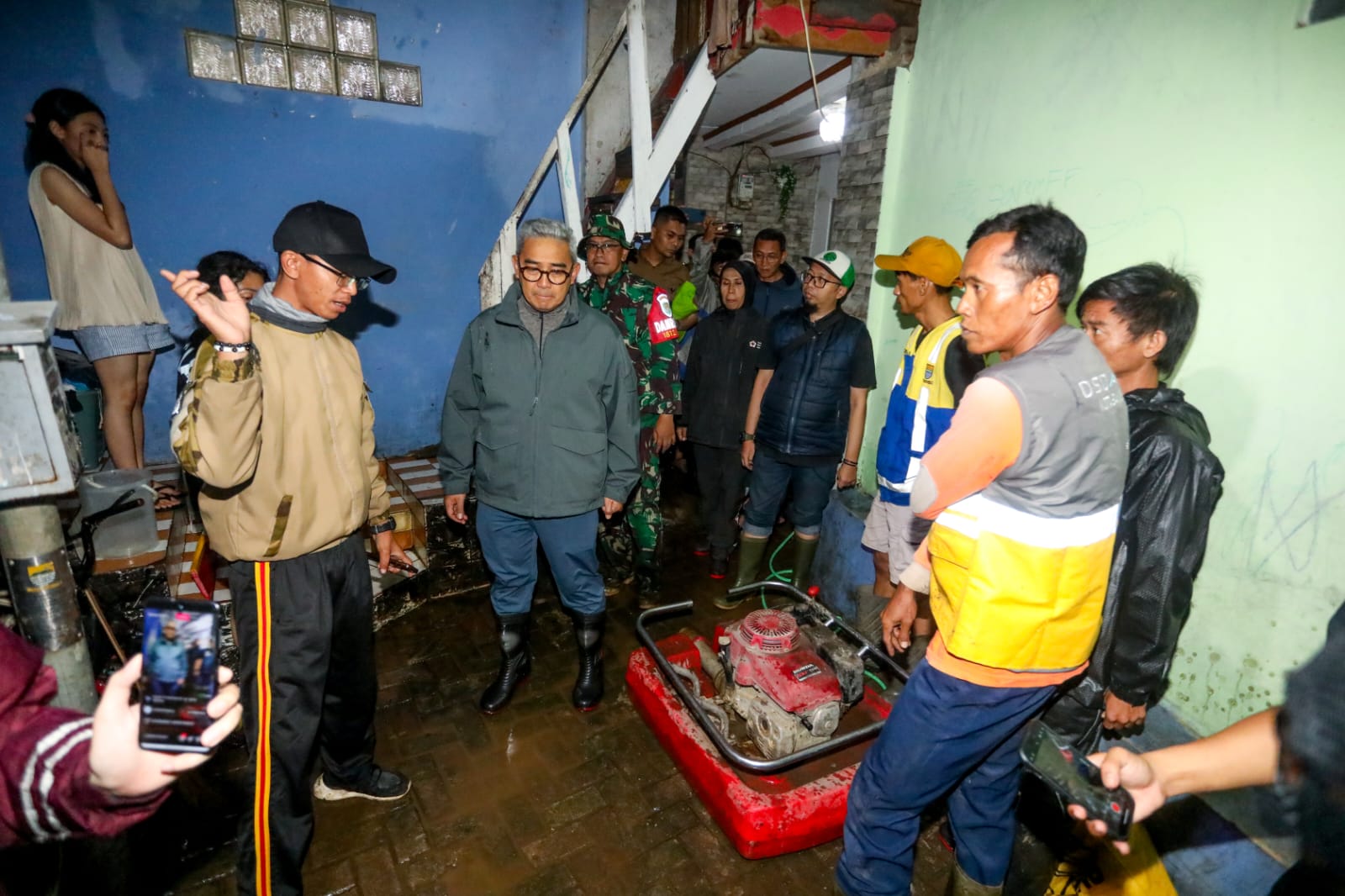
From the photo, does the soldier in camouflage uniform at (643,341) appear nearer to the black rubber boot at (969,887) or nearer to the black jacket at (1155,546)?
the black rubber boot at (969,887)

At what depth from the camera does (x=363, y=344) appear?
567cm

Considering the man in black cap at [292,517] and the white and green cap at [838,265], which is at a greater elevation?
the white and green cap at [838,265]

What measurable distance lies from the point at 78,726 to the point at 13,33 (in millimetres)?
5439

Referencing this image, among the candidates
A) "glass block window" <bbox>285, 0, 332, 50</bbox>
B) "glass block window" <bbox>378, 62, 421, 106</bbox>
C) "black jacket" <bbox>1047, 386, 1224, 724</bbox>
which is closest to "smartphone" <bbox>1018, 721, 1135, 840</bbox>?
"black jacket" <bbox>1047, 386, 1224, 724</bbox>

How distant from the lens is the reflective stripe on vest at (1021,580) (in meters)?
1.90

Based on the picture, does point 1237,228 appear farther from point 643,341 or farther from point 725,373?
point 643,341

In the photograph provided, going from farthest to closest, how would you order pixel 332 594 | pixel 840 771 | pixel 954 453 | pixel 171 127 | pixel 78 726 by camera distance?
pixel 171 127
pixel 840 771
pixel 332 594
pixel 954 453
pixel 78 726

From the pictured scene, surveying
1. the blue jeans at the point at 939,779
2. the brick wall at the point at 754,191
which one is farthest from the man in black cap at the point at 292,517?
the brick wall at the point at 754,191

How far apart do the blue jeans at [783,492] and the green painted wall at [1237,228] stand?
201 centimetres

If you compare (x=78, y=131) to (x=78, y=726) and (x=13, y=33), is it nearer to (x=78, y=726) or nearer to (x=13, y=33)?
(x=13, y=33)

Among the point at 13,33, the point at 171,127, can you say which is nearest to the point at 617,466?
the point at 171,127

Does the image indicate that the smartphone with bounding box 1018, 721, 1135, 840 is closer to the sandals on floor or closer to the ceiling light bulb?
the sandals on floor

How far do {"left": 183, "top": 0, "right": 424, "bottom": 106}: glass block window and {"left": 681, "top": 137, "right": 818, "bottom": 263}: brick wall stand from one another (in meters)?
7.35

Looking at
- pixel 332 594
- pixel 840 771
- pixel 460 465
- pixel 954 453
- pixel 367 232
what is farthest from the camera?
pixel 367 232
